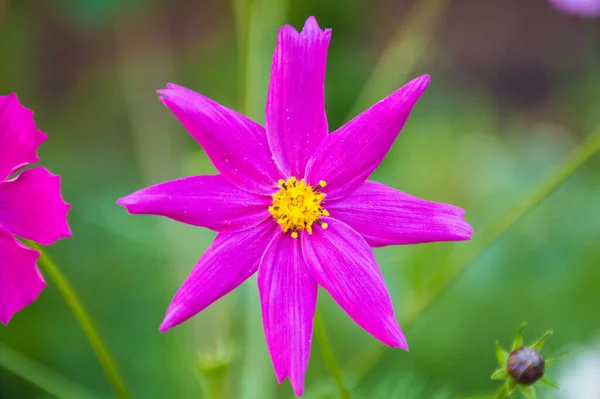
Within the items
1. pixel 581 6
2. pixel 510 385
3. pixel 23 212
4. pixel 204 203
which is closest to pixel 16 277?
pixel 23 212

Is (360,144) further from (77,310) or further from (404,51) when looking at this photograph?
(404,51)

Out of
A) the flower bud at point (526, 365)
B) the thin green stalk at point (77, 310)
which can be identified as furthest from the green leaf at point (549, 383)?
the thin green stalk at point (77, 310)

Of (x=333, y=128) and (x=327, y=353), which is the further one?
(x=333, y=128)

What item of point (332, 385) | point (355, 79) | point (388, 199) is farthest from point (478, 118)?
point (388, 199)

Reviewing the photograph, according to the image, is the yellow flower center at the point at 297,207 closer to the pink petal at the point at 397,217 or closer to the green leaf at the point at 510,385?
the pink petal at the point at 397,217

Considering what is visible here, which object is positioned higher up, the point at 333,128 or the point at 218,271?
the point at 333,128
